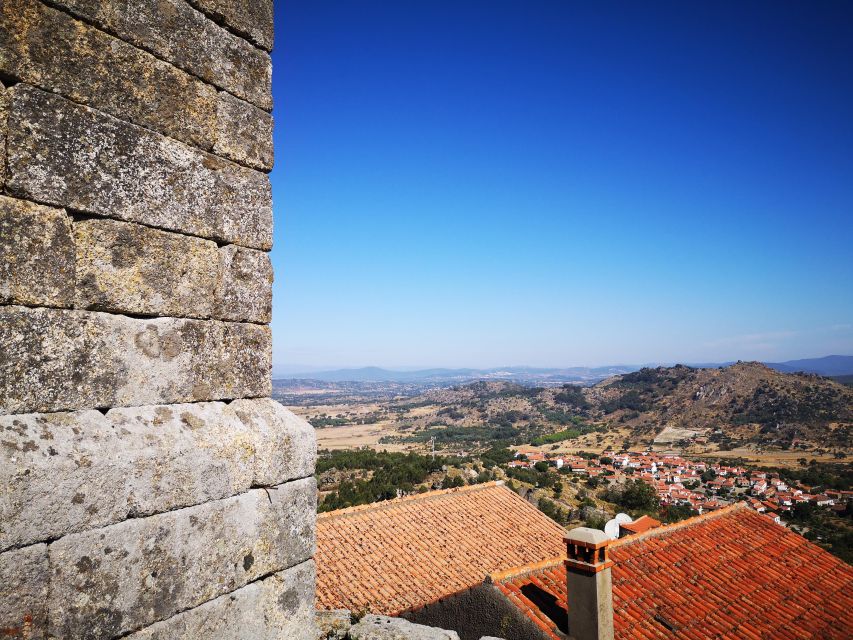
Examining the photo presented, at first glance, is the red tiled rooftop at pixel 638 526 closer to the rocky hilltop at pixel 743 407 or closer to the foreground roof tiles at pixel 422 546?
the foreground roof tiles at pixel 422 546

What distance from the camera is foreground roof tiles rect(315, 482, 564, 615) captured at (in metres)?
11.5

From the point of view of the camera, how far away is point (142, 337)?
2014mm

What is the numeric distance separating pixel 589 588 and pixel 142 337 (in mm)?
8539

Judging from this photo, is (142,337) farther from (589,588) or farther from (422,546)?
(422,546)

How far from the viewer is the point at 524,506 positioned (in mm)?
16750

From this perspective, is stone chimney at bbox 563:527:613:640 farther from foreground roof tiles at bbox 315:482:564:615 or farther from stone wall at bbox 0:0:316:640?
stone wall at bbox 0:0:316:640

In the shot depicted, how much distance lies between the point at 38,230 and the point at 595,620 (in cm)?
924

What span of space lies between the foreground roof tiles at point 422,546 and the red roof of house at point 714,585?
203cm

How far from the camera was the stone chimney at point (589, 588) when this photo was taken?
8461 millimetres

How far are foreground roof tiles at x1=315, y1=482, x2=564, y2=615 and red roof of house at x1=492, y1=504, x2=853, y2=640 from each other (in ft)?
6.67

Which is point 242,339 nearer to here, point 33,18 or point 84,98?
point 84,98

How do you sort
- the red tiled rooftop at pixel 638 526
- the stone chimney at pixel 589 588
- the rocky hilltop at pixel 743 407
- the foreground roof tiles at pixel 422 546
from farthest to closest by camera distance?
the rocky hilltop at pixel 743 407, the red tiled rooftop at pixel 638 526, the foreground roof tiles at pixel 422 546, the stone chimney at pixel 589 588

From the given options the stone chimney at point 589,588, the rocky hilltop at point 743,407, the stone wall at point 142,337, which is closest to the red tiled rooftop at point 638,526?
the stone chimney at point 589,588

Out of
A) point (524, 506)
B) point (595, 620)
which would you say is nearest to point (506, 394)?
point (524, 506)
